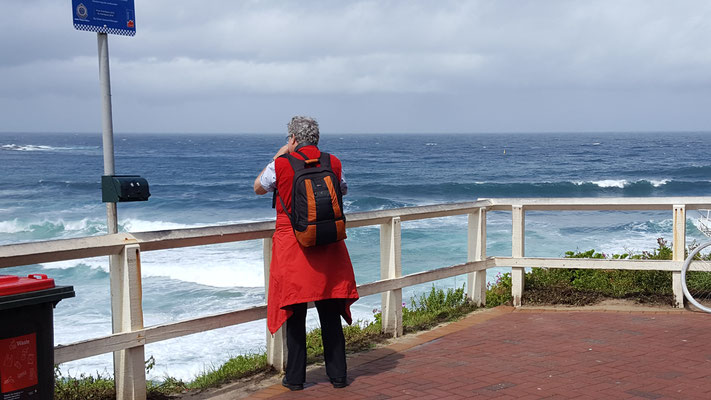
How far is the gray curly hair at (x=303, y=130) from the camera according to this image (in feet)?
16.6

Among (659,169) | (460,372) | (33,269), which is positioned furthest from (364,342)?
(659,169)

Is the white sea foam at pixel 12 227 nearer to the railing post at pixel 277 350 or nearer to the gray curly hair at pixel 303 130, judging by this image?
the railing post at pixel 277 350

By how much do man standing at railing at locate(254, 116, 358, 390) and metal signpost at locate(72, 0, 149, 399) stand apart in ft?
3.04

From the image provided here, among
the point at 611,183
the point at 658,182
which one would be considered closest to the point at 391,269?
the point at 611,183

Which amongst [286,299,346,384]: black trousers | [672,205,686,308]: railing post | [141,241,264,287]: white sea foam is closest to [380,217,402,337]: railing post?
[286,299,346,384]: black trousers

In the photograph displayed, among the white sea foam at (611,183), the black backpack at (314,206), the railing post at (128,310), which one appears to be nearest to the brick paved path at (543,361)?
the railing post at (128,310)

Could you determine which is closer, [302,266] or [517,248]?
[302,266]

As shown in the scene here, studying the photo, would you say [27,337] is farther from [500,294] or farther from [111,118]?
[500,294]

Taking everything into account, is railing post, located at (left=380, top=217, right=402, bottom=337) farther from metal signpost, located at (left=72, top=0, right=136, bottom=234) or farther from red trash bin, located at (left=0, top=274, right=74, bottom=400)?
red trash bin, located at (left=0, top=274, right=74, bottom=400)

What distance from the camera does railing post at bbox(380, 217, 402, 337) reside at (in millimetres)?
6590

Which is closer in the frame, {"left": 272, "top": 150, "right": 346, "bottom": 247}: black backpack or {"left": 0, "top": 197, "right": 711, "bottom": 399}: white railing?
{"left": 0, "top": 197, "right": 711, "bottom": 399}: white railing

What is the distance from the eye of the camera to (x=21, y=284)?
→ 380 centimetres

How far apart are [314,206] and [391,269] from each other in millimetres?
1970

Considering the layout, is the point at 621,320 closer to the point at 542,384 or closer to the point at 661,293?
the point at 661,293
